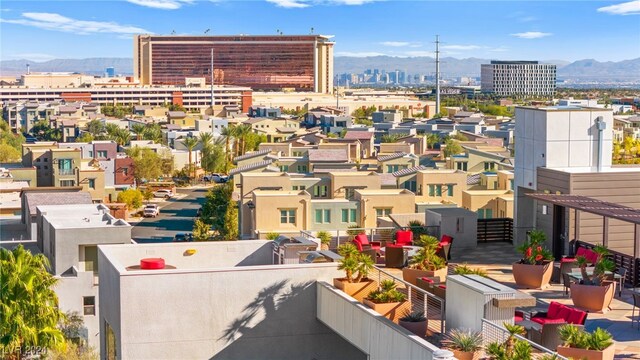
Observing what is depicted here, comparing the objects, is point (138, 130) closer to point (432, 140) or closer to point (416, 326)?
point (432, 140)

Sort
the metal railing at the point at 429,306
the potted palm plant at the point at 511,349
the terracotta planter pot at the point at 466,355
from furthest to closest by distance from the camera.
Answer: the metal railing at the point at 429,306 < the terracotta planter pot at the point at 466,355 < the potted palm plant at the point at 511,349

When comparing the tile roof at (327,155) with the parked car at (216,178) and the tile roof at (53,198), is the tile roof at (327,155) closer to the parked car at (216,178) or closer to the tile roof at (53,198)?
the tile roof at (53,198)

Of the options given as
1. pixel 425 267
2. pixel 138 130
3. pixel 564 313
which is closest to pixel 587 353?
pixel 564 313

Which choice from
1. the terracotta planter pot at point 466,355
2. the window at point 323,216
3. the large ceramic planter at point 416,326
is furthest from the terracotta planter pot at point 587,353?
the window at point 323,216

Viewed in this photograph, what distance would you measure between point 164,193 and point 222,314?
239ft

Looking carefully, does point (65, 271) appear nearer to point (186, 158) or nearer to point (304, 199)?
point (304, 199)

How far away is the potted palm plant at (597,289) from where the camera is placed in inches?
594

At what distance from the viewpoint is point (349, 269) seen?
49.7ft

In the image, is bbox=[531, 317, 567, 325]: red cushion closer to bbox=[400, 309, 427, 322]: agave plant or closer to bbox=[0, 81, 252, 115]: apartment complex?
bbox=[400, 309, 427, 322]: agave plant

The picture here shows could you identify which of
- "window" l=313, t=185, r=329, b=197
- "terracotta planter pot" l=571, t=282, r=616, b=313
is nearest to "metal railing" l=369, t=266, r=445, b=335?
"terracotta planter pot" l=571, t=282, r=616, b=313

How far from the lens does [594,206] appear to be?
1858 centimetres

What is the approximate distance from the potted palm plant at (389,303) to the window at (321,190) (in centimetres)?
3721

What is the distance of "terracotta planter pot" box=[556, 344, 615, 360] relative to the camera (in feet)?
36.8

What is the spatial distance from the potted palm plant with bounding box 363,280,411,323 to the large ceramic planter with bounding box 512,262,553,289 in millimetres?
3621
